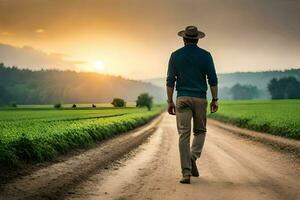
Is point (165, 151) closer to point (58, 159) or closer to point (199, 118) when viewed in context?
point (58, 159)

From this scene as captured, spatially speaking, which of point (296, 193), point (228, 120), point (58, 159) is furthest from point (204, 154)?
point (228, 120)

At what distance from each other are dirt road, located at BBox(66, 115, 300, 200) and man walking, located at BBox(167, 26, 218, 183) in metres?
0.72

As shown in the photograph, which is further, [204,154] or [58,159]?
[204,154]

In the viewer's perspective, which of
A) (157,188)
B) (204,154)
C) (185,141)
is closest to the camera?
(157,188)

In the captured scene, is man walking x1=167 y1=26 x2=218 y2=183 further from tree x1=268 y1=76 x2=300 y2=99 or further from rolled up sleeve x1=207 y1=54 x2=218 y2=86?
tree x1=268 y1=76 x2=300 y2=99

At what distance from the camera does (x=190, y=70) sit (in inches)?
340

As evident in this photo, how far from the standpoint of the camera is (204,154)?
42.2ft

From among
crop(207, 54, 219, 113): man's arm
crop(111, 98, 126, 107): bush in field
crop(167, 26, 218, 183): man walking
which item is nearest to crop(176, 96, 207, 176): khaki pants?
crop(167, 26, 218, 183): man walking

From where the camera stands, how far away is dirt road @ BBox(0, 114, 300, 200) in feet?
22.5

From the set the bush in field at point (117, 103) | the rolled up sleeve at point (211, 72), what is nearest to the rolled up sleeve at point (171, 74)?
the rolled up sleeve at point (211, 72)

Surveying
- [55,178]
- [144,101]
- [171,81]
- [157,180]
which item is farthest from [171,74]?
[144,101]

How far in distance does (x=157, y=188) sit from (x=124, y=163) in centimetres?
376

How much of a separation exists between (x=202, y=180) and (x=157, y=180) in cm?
83

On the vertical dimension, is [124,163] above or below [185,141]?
below
